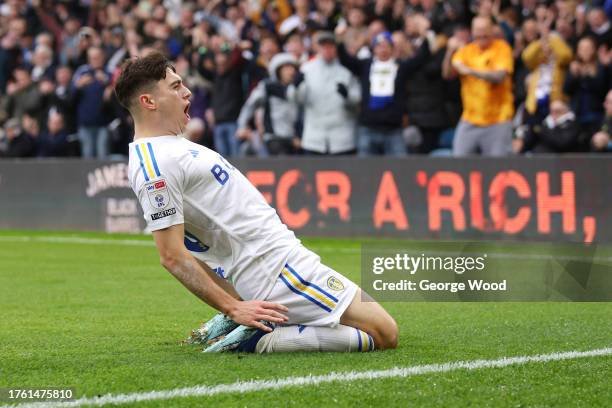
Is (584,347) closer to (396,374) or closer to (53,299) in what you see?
(396,374)

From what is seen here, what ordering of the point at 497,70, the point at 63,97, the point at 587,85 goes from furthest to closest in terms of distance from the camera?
the point at 63,97, the point at 587,85, the point at 497,70

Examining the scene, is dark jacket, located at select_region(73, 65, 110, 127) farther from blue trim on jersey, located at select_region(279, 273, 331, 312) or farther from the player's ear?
blue trim on jersey, located at select_region(279, 273, 331, 312)

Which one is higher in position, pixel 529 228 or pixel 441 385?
pixel 441 385

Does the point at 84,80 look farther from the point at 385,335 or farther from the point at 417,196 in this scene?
the point at 385,335

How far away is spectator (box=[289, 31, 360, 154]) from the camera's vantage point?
16141 millimetres

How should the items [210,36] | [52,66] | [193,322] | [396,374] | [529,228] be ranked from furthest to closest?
[52,66]
[210,36]
[529,228]
[193,322]
[396,374]

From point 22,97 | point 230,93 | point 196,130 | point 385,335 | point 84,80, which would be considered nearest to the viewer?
point 385,335

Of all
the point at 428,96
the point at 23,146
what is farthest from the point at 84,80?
the point at 428,96

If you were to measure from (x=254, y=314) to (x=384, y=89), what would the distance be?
10.2 metres

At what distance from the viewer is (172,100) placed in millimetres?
6250

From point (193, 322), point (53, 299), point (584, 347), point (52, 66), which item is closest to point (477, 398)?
point (584, 347)

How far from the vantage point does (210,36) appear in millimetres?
19359

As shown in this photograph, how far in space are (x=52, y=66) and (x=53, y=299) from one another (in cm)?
1290

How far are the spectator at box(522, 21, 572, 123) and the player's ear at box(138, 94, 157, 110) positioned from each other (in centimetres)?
966
